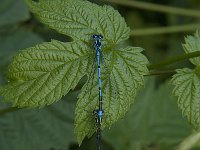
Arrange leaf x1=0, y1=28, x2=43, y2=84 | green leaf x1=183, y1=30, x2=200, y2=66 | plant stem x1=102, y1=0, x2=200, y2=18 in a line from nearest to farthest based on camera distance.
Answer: green leaf x1=183, y1=30, x2=200, y2=66 → leaf x1=0, y1=28, x2=43, y2=84 → plant stem x1=102, y1=0, x2=200, y2=18

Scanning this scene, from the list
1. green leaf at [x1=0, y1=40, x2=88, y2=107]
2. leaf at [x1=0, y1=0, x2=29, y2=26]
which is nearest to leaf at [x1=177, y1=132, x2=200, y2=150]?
green leaf at [x1=0, y1=40, x2=88, y2=107]

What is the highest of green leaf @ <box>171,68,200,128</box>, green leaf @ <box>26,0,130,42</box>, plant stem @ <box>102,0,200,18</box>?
plant stem @ <box>102,0,200,18</box>

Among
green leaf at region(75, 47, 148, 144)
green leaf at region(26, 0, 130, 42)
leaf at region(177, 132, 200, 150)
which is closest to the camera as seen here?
green leaf at region(75, 47, 148, 144)

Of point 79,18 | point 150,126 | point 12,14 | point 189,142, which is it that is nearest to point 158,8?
point 150,126

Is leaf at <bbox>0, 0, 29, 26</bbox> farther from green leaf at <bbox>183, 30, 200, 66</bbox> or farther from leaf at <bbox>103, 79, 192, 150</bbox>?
green leaf at <bbox>183, 30, 200, 66</bbox>

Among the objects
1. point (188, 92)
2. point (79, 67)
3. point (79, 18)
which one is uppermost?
point (79, 18)

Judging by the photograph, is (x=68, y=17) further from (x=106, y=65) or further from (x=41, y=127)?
(x=41, y=127)

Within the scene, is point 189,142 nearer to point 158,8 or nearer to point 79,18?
point 79,18
